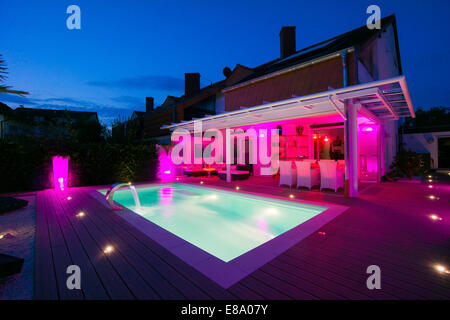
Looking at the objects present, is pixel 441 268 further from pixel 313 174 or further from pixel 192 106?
pixel 192 106

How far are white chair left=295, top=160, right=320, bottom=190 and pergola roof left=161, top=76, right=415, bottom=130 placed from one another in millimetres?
1932

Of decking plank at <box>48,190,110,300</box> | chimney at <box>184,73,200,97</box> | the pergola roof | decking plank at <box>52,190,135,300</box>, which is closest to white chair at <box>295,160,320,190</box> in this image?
the pergola roof

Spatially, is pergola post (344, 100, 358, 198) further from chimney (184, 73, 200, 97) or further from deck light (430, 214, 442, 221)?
chimney (184, 73, 200, 97)

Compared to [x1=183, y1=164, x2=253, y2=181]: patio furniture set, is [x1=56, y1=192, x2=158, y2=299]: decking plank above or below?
below

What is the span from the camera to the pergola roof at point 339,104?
5.19m

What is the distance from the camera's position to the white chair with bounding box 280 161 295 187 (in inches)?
307

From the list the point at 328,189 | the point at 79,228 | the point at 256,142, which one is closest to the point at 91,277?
the point at 79,228

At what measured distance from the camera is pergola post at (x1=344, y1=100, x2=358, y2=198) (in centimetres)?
592

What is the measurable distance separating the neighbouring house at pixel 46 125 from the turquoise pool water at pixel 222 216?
14.3ft

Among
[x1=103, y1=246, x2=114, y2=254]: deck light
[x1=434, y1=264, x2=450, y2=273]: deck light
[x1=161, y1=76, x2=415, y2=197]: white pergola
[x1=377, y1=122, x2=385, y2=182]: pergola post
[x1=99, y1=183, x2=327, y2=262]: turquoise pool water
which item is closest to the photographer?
[x1=434, y1=264, x2=450, y2=273]: deck light

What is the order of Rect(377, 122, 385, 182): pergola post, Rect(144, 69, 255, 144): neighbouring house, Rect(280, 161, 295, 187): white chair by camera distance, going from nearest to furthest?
1. Rect(280, 161, 295, 187): white chair
2. Rect(377, 122, 385, 182): pergola post
3. Rect(144, 69, 255, 144): neighbouring house

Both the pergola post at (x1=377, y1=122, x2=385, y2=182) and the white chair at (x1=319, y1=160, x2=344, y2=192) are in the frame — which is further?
the pergola post at (x1=377, y1=122, x2=385, y2=182)

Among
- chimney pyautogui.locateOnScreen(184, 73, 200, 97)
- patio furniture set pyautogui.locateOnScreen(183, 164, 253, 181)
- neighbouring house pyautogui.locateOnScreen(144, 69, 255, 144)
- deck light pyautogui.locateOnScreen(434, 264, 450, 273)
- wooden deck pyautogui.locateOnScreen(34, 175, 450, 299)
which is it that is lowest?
→ deck light pyautogui.locateOnScreen(434, 264, 450, 273)

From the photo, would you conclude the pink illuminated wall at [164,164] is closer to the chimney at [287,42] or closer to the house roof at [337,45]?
the house roof at [337,45]
